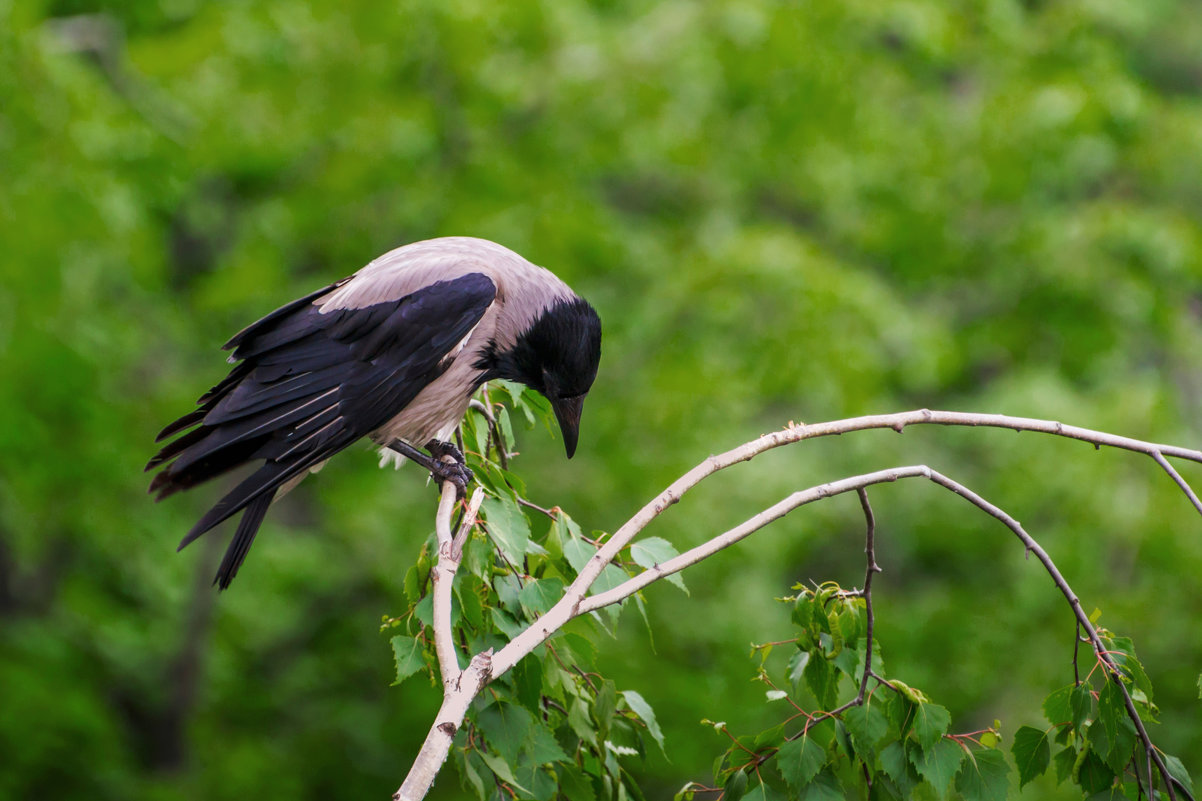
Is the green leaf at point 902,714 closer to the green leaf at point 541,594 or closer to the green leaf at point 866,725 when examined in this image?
the green leaf at point 866,725

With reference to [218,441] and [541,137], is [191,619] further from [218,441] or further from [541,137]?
[218,441]

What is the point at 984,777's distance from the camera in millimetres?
2482

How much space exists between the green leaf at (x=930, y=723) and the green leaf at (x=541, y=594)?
83cm

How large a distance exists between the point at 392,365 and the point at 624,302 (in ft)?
19.4

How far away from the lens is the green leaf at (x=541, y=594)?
2.68m

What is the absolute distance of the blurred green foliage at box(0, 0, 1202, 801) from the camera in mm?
7758

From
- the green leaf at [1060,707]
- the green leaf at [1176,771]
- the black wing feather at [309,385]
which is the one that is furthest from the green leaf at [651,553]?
the green leaf at [1176,771]

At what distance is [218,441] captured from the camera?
3.07 metres

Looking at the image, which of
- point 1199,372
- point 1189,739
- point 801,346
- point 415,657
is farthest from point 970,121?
point 415,657

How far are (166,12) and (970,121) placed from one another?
6.41 meters

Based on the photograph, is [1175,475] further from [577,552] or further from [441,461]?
[441,461]

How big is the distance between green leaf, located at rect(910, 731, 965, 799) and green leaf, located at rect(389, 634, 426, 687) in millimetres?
1103

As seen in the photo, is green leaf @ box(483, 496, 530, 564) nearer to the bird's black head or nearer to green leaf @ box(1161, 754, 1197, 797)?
the bird's black head

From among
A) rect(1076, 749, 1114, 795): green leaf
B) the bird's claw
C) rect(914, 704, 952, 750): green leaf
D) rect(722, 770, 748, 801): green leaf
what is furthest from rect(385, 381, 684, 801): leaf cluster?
rect(1076, 749, 1114, 795): green leaf
